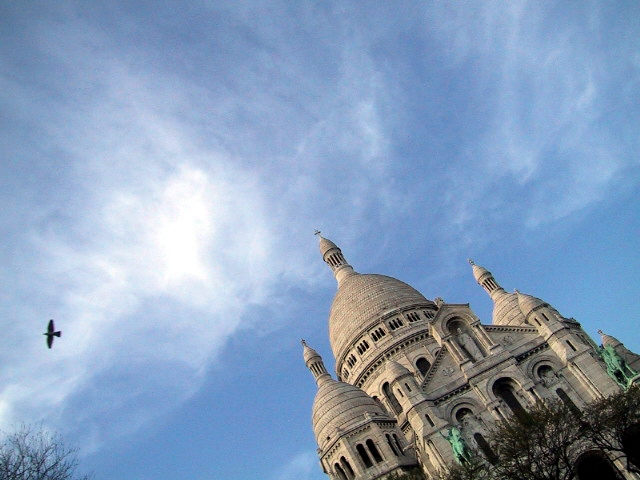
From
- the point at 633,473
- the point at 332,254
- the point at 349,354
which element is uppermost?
the point at 332,254

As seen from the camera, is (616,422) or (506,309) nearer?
(616,422)

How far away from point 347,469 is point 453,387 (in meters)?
9.55

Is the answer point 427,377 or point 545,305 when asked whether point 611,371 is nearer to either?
point 545,305

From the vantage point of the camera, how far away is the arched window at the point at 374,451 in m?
37.8

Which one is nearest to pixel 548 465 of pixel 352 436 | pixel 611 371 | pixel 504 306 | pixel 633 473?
pixel 633 473

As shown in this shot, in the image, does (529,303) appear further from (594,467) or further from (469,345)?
(594,467)

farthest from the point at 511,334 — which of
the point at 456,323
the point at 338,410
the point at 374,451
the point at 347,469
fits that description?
the point at 347,469

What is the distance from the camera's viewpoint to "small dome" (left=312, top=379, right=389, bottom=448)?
40188 millimetres

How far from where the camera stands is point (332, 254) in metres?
65.1

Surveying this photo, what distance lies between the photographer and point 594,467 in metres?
31.7

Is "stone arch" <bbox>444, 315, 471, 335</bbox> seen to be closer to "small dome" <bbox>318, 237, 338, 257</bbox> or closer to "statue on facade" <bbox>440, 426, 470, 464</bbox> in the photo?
"statue on facade" <bbox>440, 426, 470, 464</bbox>

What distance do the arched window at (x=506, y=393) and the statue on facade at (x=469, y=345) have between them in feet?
7.77

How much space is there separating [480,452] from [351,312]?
870 inches

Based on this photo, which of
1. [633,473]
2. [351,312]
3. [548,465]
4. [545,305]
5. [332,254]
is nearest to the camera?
[548,465]
